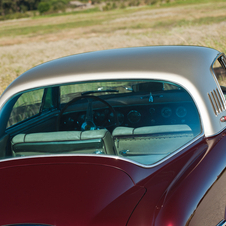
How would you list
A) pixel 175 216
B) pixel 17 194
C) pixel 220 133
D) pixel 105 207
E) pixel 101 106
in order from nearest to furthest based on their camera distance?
pixel 175 216 < pixel 105 207 < pixel 17 194 < pixel 220 133 < pixel 101 106

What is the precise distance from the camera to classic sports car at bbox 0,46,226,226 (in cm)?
147

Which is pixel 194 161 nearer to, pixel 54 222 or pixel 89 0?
pixel 54 222

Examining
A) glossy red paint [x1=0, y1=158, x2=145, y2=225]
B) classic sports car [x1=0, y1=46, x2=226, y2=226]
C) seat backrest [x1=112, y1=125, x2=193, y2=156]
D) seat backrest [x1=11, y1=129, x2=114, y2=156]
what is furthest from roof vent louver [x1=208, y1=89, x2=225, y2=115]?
glossy red paint [x1=0, y1=158, x2=145, y2=225]

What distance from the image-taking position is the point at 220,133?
215cm

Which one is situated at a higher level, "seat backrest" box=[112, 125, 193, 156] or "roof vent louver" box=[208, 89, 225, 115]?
"roof vent louver" box=[208, 89, 225, 115]

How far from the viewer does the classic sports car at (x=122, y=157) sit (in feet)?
4.81

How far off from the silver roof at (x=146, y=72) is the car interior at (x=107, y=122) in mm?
64

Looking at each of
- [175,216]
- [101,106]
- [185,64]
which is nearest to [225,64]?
[185,64]

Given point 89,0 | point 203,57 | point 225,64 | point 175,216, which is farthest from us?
point 89,0

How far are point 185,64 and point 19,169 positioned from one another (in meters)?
1.32

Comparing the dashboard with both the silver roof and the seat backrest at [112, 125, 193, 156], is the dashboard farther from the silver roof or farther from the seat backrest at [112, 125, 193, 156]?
the seat backrest at [112, 125, 193, 156]

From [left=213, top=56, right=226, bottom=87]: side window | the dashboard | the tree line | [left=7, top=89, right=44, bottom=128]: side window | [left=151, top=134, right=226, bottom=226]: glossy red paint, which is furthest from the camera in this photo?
the tree line

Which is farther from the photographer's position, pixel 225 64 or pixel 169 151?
pixel 225 64

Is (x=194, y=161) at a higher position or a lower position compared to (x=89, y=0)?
lower
